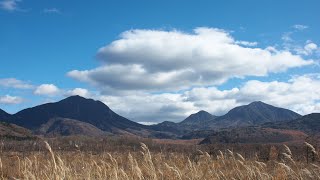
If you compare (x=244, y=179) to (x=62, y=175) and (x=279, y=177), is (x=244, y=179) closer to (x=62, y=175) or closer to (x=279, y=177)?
(x=279, y=177)

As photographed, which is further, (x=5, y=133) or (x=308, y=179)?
(x=5, y=133)

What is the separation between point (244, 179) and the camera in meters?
11.7

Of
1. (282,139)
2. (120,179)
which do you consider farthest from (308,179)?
(282,139)

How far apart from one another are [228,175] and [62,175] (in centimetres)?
705

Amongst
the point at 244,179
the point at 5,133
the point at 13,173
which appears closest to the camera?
the point at 244,179

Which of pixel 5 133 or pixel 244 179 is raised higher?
pixel 5 133

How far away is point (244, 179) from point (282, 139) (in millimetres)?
189808

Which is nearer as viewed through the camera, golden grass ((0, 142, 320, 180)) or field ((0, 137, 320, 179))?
golden grass ((0, 142, 320, 180))

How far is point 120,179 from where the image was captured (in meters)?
10.1

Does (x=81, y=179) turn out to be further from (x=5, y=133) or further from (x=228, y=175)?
(x=5, y=133)

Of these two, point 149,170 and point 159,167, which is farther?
point 159,167

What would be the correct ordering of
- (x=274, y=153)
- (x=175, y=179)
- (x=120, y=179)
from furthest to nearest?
(x=274, y=153) < (x=175, y=179) < (x=120, y=179)

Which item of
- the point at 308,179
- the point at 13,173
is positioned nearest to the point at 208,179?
the point at 308,179

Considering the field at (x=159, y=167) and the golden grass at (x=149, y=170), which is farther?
the field at (x=159, y=167)
